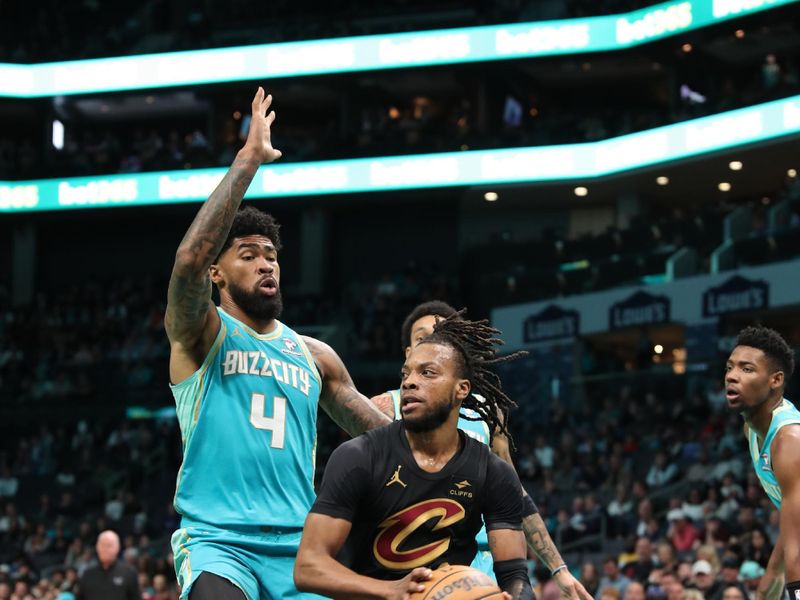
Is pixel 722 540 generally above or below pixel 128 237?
below

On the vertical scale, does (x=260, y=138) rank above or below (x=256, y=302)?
above

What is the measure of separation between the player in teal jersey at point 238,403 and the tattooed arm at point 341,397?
11 cm

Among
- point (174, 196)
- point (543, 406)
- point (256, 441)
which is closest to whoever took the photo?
point (256, 441)

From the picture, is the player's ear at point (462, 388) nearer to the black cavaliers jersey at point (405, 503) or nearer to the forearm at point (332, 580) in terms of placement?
the black cavaliers jersey at point (405, 503)

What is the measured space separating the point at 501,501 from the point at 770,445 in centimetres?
263

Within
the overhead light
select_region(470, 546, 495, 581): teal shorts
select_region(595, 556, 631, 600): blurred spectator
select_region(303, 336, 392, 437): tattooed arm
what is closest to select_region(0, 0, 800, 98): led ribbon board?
the overhead light

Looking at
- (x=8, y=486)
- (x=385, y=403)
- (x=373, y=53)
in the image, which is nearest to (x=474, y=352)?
(x=385, y=403)

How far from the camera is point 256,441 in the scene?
6.00m

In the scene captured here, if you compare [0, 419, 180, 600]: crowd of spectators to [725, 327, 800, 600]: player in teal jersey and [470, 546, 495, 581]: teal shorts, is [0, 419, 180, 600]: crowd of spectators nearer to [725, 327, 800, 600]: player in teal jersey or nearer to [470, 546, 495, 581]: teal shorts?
[470, 546, 495, 581]: teal shorts

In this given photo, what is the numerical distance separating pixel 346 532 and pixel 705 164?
28.4 m

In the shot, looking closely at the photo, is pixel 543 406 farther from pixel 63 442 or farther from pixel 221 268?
pixel 221 268

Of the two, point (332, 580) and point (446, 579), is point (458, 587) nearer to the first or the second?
point (446, 579)

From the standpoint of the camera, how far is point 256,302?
243 inches

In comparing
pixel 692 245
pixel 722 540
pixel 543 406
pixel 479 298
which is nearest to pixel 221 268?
pixel 722 540
